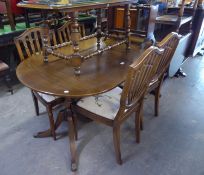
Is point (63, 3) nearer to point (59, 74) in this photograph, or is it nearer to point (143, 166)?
point (59, 74)

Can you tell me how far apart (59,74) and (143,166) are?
999 mm

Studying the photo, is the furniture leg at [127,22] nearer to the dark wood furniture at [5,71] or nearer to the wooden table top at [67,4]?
the wooden table top at [67,4]

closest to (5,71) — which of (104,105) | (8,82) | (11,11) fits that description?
(8,82)

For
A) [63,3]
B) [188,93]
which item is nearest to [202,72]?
[188,93]

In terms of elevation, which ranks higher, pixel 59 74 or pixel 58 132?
pixel 59 74

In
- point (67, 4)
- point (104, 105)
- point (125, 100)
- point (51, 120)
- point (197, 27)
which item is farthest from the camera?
point (197, 27)

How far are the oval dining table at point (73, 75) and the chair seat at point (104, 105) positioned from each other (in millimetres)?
170

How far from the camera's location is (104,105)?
1468 mm

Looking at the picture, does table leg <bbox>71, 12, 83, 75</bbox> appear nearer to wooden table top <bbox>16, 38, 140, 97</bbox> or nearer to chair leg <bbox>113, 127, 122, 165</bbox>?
wooden table top <bbox>16, 38, 140, 97</bbox>

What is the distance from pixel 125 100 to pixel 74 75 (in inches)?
16.4

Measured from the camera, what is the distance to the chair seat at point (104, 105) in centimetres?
139

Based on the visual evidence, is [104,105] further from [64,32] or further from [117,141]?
[64,32]

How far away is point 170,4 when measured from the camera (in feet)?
10.2

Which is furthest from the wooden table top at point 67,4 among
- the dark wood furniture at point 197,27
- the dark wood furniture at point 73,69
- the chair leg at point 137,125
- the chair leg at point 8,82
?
the dark wood furniture at point 197,27
